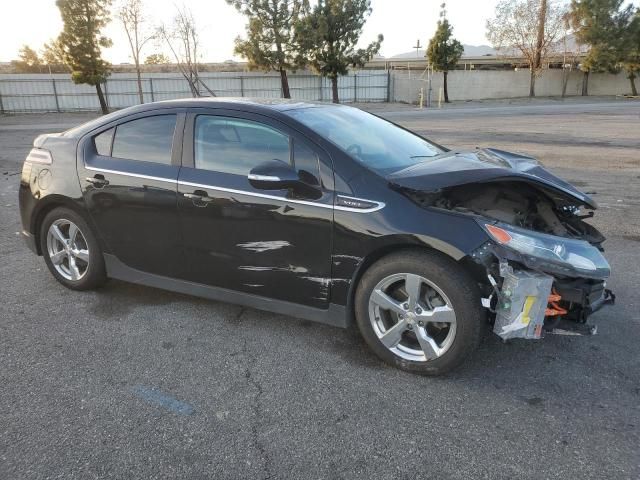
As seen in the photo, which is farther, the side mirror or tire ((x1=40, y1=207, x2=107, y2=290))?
tire ((x1=40, y1=207, x2=107, y2=290))

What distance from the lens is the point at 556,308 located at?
2898mm

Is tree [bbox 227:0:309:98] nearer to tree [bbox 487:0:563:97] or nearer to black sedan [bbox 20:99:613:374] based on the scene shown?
tree [bbox 487:0:563:97]

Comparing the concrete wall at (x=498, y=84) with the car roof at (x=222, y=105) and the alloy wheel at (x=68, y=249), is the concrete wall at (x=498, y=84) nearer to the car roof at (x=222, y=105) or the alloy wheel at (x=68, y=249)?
the car roof at (x=222, y=105)

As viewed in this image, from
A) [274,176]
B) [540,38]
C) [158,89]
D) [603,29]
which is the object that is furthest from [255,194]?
[603,29]

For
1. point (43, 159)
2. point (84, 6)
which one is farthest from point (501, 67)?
point (43, 159)

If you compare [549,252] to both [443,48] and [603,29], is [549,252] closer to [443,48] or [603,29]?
[443,48]

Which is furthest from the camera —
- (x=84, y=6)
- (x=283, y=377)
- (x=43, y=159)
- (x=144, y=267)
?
(x=84, y=6)

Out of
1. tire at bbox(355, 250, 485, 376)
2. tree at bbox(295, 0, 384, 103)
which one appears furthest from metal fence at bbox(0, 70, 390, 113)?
tire at bbox(355, 250, 485, 376)

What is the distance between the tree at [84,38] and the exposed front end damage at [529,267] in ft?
103

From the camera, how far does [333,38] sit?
1286 inches

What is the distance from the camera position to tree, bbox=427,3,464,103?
1528 inches

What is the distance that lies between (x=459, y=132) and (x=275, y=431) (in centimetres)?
1631

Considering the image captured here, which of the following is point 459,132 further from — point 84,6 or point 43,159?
point 84,6

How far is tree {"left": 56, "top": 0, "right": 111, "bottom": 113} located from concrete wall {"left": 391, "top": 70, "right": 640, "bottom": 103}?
67.3 feet
